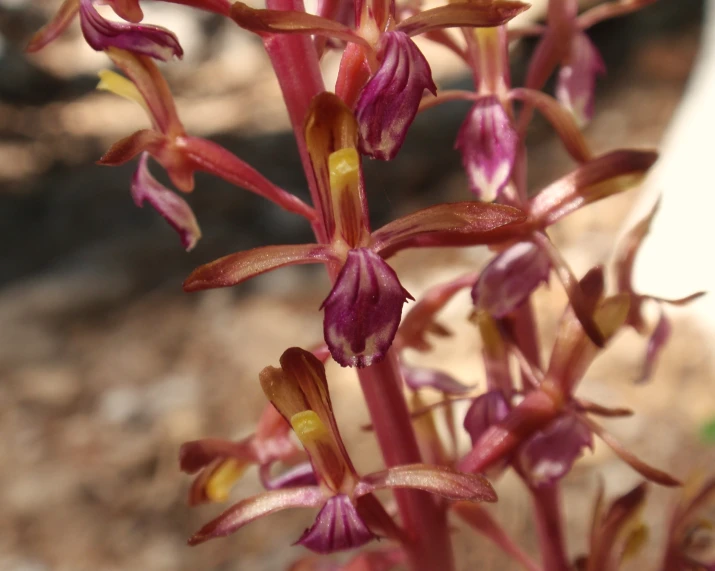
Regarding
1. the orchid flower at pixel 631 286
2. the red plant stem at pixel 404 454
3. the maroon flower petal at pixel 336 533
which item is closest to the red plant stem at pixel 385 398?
the red plant stem at pixel 404 454

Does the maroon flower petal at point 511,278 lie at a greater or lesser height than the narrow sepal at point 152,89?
lesser

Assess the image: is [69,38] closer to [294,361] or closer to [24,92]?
[24,92]

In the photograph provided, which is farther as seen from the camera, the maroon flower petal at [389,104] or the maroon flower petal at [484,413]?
the maroon flower petal at [484,413]

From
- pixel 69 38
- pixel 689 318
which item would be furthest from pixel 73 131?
pixel 689 318

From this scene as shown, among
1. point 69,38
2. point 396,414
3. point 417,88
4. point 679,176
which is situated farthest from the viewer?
point 69,38

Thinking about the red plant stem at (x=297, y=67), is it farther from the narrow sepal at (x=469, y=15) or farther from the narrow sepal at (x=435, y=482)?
the narrow sepal at (x=435, y=482)

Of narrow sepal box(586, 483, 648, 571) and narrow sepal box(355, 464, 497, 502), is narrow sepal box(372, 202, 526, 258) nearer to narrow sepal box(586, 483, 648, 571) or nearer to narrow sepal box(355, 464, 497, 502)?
narrow sepal box(355, 464, 497, 502)

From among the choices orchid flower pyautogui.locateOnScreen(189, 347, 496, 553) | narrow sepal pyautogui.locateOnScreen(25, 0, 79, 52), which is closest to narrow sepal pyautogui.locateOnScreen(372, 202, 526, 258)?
orchid flower pyautogui.locateOnScreen(189, 347, 496, 553)
